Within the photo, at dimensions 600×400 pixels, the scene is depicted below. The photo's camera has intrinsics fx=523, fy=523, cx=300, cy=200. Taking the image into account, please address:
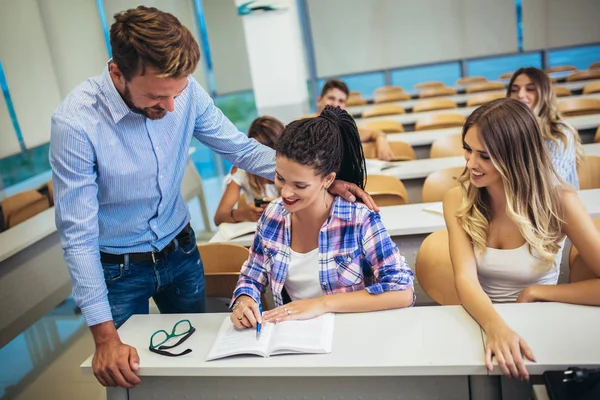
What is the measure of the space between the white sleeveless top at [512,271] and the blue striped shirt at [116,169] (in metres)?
0.83

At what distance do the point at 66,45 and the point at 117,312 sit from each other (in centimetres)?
318

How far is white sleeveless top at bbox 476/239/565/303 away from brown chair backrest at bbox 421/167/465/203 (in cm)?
114

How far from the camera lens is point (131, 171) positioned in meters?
1.59

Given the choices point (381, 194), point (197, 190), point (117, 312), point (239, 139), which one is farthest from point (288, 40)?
point (117, 312)

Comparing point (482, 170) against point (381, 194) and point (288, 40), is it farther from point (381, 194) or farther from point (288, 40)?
point (288, 40)

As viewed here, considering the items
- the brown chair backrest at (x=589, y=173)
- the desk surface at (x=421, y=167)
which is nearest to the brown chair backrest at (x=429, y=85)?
the desk surface at (x=421, y=167)

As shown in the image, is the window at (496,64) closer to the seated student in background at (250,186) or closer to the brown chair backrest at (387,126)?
the brown chair backrest at (387,126)

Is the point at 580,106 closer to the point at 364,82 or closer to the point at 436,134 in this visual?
the point at 436,134

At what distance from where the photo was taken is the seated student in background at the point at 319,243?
1581 millimetres

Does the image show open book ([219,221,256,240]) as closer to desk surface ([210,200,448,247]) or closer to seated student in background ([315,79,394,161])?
desk surface ([210,200,448,247])

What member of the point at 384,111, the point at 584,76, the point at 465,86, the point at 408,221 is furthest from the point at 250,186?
the point at 465,86

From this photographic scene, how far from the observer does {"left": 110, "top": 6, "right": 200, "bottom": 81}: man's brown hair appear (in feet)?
4.34

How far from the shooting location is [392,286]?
159 cm

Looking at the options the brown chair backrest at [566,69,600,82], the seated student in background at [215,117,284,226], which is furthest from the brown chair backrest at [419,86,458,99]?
the seated student in background at [215,117,284,226]
